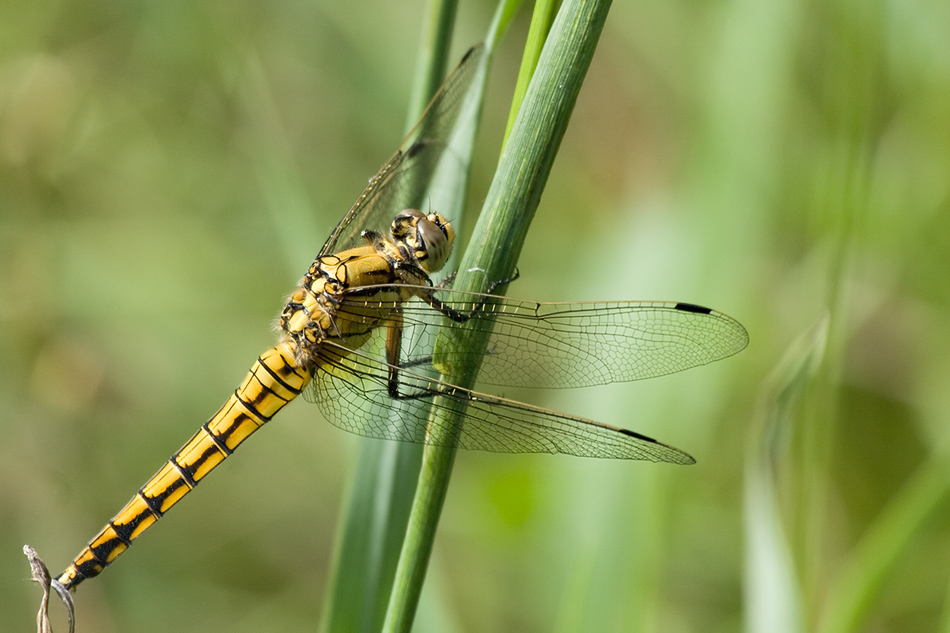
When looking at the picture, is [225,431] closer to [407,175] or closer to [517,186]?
[407,175]

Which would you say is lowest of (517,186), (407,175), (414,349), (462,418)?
(462,418)

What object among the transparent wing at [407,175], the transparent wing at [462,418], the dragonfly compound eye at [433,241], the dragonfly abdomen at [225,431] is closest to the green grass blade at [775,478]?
the transparent wing at [462,418]

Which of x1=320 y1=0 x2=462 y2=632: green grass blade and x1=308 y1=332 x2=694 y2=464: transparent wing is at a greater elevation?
x1=308 y1=332 x2=694 y2=464: transparent wing

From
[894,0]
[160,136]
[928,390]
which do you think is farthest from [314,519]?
[894,0]

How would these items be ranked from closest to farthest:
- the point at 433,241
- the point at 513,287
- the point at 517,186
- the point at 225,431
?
the point at 517,186, the point at 433,241, the point at 225,431, the point at 513,287

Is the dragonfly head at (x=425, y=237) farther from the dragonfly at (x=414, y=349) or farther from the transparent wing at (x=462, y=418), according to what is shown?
the transparent wing at (x=462, y=418)

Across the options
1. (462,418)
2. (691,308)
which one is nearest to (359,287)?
(462,418)

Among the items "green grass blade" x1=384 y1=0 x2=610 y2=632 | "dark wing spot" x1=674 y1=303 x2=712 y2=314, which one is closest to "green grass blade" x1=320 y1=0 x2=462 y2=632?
"green grass blade" x1=384 y1=0 x2=610 y2=632

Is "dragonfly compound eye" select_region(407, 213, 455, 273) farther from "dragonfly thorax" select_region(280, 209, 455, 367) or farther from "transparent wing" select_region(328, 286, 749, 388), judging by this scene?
"transparent wing" select_region(328, 286, 749, 388)
